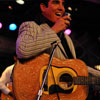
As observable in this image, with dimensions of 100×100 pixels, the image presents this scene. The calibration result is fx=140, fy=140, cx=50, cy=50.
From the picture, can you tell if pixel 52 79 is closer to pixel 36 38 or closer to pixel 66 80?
pixel 66 80

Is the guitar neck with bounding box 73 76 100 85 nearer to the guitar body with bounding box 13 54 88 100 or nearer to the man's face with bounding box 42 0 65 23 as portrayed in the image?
the guitar body with bounding box 13 54 88 100

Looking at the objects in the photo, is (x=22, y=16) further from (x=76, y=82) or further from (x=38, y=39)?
(x=76, y=82)

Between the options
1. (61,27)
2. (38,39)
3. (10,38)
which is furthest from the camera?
(10,38)

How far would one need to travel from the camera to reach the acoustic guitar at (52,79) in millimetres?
1157

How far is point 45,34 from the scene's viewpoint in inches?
52.0

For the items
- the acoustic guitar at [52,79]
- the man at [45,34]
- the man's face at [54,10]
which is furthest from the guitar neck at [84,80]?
the man's face at [54,10]

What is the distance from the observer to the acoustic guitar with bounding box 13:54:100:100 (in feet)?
3.80

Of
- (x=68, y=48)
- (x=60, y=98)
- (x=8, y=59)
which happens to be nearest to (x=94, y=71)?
(x=68, y=48)

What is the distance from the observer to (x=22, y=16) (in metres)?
4.17

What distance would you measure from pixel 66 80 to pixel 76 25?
373 cm

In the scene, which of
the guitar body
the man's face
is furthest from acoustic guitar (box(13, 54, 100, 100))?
the man's face

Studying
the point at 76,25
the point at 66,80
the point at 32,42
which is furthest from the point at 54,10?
the point at 76,25

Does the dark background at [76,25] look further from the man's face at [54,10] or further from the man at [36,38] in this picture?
the man at [36,38]

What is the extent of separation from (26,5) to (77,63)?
308 centimetres
